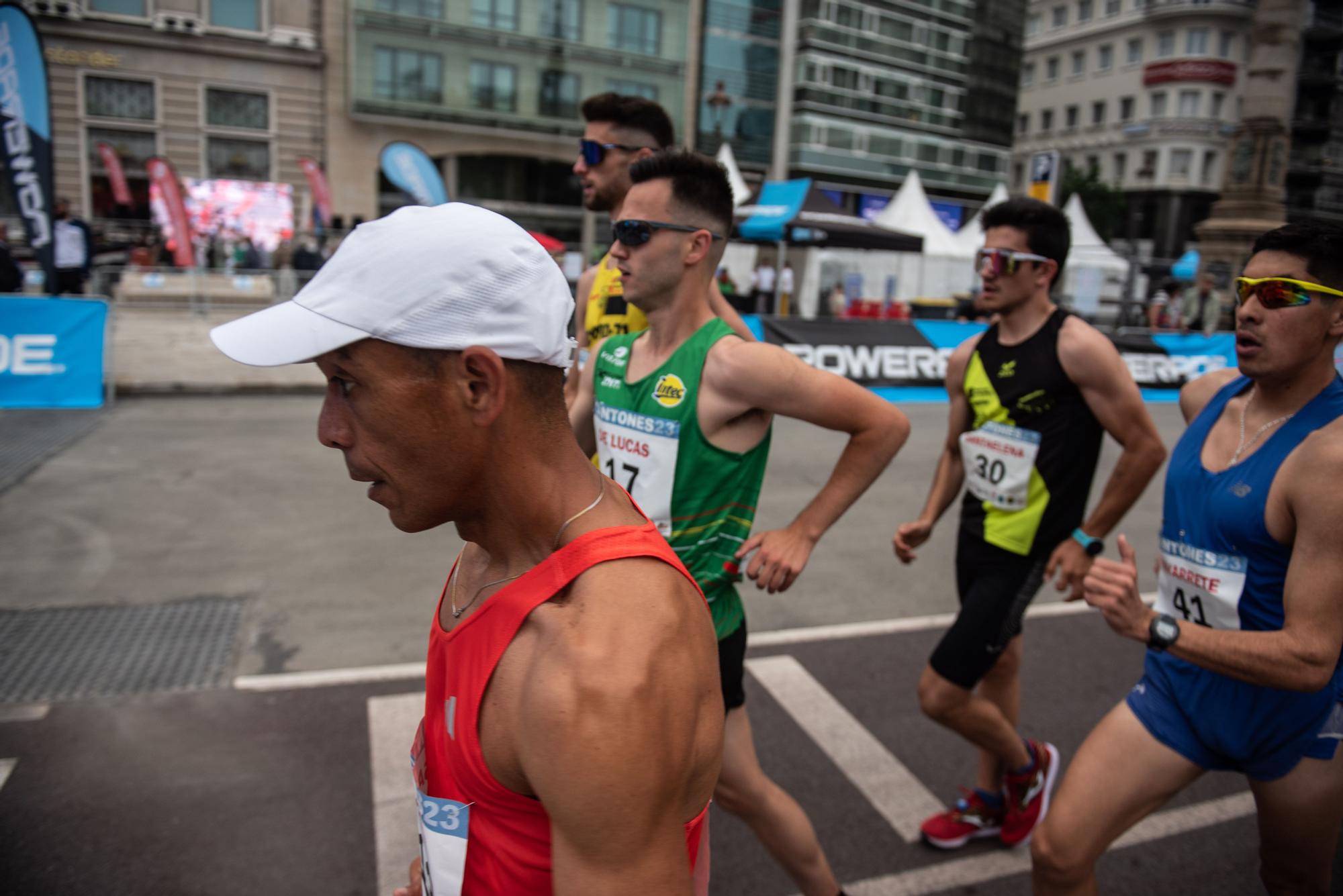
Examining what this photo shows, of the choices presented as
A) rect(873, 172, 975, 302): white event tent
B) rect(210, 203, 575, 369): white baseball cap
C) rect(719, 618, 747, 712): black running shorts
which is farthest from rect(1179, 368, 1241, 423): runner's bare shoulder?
rect(873, 172, 975, 302): white event tent

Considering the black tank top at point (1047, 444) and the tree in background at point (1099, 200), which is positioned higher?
the tree in background at point (1099, 200)

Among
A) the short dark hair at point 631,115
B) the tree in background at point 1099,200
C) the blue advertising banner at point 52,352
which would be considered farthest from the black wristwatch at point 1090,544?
the tree in background at point 1099,200

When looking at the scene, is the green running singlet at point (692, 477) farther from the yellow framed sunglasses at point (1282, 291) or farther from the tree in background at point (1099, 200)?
the tree in background at point (1099, 200)

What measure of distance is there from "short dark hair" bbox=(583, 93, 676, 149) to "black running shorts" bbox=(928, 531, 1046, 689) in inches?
87.4

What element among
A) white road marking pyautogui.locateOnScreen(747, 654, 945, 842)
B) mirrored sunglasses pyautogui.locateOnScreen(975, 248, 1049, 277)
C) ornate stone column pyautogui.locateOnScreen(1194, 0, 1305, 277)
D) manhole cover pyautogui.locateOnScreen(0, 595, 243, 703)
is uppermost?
ornate stone column pyautogui.locateOnScreen(1194, 0, 1305, 277)

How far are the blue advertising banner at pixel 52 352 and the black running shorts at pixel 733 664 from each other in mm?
9801

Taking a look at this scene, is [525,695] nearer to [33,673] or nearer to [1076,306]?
[33,673]

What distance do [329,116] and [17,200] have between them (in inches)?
1204

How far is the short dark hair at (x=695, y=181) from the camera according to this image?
3.04m

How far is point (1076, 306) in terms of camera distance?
2848 centimetres

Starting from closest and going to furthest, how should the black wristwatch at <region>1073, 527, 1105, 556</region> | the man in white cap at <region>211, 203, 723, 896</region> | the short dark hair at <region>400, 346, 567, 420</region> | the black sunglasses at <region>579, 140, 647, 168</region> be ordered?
the man in white cap at <region>211, 203, 723, 896</region>
the short dark hair at <region>400, 346, 567, 420</region>
the black wristwatch at <region>1073, 527, 1105, 556</region>
the black sunglasses at <region>579, 140, 647, 168</region>

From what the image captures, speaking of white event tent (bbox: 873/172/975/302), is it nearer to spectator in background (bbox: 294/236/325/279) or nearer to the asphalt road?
spectator in background (bbox: 294/236/325/279)

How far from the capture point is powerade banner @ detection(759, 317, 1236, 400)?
11547mm

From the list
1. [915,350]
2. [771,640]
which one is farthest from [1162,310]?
[771,640]
